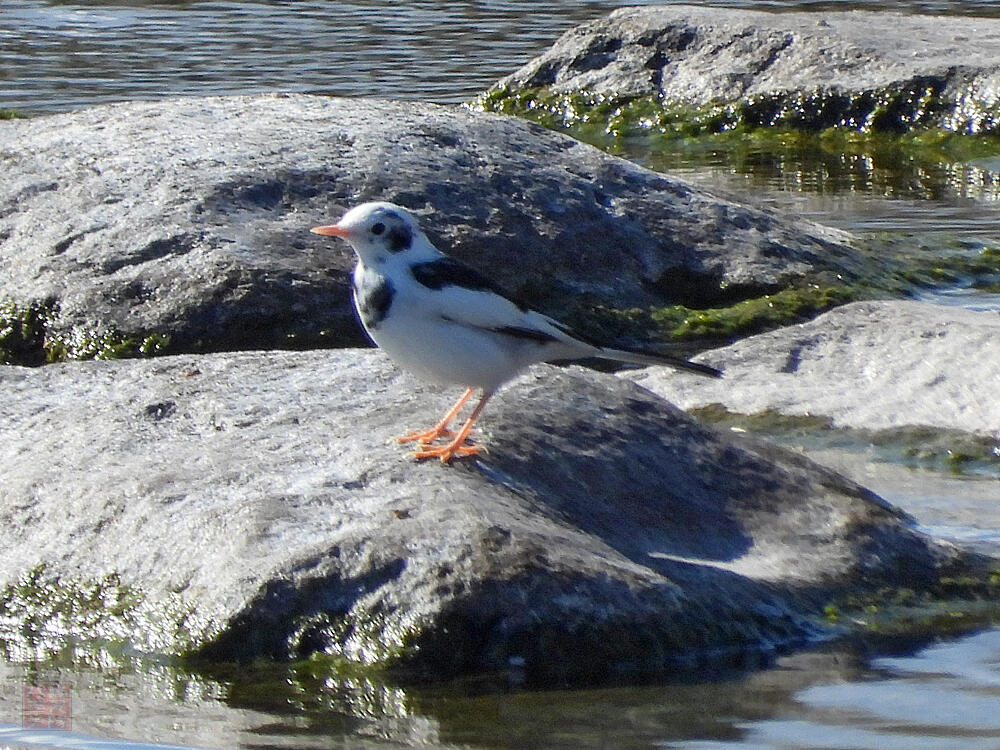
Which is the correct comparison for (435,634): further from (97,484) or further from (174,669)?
(97,484)

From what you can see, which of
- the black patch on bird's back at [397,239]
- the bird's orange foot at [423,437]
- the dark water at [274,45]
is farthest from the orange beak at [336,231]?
the dark water at [274,45]

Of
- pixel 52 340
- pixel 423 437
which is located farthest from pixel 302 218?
pixel 423 437

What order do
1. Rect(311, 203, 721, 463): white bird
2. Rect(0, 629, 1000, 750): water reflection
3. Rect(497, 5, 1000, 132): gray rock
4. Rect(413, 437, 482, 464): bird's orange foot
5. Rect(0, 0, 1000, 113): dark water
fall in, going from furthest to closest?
1. Rect(0, 0, 1000, 113): dark water
2. Rect(497, 5, 1000, 132): gray rock
3. Rect(311, 203, 721, 463): white bird
4. Rect(413, 437, 482, 464): bird's orange foot
5. Rect(0, 629, 1000, 750): water reflection

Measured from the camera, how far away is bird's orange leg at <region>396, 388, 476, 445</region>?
6094mm

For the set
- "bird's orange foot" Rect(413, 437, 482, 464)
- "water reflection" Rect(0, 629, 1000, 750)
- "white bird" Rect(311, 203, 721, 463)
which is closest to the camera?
"water reflection" Rect(0, 629, 1000, 750)

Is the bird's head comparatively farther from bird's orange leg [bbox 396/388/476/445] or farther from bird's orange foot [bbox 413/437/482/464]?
bird's orange foot [bbox 413/437/482/464]

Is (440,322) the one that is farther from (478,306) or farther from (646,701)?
(646,701)

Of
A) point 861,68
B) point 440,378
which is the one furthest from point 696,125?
point 440,378

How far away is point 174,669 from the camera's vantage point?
5.25m

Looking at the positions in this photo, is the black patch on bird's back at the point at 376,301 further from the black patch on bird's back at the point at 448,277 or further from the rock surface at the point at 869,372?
the rock surface at the point at 869,372

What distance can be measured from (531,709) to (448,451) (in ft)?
4.14

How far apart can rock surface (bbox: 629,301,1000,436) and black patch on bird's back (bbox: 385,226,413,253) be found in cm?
247

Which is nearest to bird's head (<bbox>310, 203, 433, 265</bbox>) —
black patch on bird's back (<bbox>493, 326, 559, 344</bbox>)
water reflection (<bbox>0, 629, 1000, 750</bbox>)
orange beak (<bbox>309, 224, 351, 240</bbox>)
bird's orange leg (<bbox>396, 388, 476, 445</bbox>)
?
orange beak (<bbox>309, 224, 351, 240</bbox>)

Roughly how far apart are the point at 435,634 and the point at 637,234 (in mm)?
5224
